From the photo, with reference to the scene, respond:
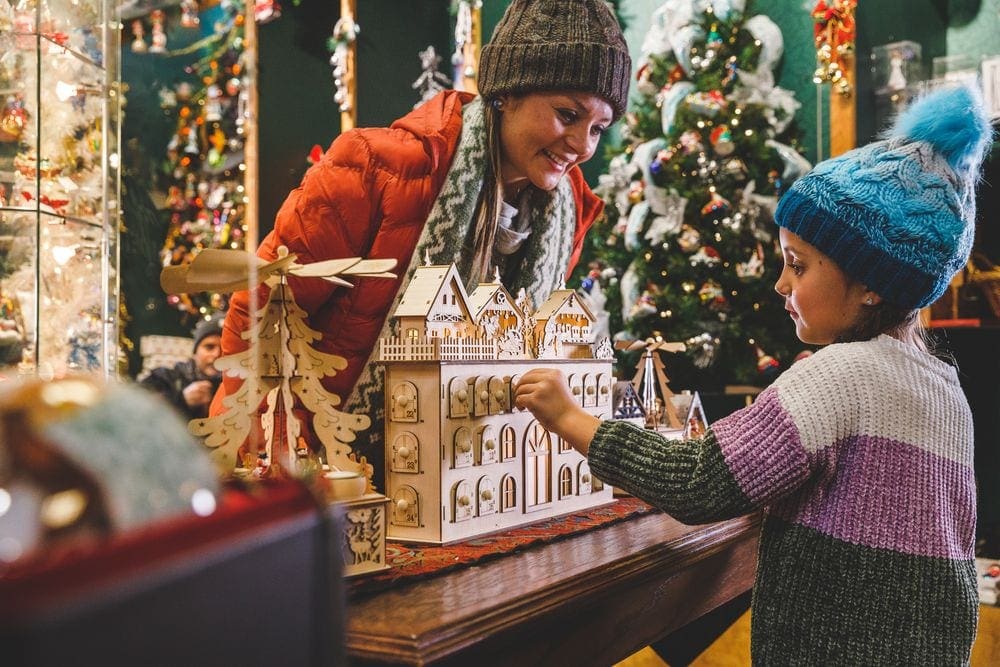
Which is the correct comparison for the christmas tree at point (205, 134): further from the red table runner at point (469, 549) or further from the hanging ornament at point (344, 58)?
the red table runner at point (469, 549)

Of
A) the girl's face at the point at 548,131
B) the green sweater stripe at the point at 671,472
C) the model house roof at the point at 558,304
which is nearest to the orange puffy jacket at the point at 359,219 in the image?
the girl's face at the point at 548,131

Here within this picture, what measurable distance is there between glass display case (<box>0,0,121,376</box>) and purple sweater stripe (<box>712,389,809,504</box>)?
5.81 feet

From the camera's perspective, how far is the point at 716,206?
14.1ft

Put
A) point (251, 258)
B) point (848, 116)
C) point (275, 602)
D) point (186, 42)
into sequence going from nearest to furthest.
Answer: point (275, 602)
point (251, 258)
point (848, 116)
point (186, 42)

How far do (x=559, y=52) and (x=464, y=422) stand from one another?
66cm

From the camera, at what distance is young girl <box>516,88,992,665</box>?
3.73 feet

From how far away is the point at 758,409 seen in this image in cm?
117

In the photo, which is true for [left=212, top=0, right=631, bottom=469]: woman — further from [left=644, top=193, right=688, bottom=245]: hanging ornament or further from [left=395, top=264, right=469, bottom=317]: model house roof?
[left=644, top=193, right=688, bottom=245]: hanging ornament

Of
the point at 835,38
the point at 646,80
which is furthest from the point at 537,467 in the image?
the point at 646,80

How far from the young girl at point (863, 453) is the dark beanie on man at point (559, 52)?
17.4 inches

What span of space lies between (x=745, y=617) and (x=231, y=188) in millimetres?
3666

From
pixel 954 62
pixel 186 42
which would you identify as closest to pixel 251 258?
pixel 954 62

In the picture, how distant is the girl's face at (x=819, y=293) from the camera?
4.20ft

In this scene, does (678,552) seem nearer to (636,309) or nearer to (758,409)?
(758,409)
